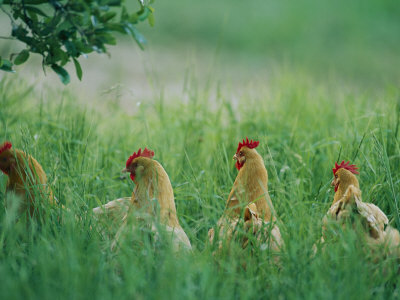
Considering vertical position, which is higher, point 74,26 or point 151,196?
point 74,26

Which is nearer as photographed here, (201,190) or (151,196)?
(151,196)

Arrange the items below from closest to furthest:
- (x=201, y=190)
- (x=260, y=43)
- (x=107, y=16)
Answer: (x=107, y=16) → (x=201, y=190) → (x=260, y=43)

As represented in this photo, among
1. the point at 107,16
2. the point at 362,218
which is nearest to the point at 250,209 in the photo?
the point at 362,218

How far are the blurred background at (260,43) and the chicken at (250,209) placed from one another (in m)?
4.00

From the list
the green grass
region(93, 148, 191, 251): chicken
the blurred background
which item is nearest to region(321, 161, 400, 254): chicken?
the green grass

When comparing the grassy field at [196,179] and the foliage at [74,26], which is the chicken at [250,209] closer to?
the grassy field at [196,179]

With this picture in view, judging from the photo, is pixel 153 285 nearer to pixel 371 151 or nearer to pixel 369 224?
pixel 369 224

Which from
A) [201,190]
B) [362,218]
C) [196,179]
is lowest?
[201,190]

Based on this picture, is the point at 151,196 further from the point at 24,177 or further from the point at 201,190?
the point at 24,177

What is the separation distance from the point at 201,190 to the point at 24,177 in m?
1.00

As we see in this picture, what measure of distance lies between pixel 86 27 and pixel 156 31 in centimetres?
714

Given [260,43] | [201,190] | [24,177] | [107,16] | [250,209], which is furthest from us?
[260,43]

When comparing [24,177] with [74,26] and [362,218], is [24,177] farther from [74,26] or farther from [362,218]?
[362,218]

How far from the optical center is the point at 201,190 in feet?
10.4
